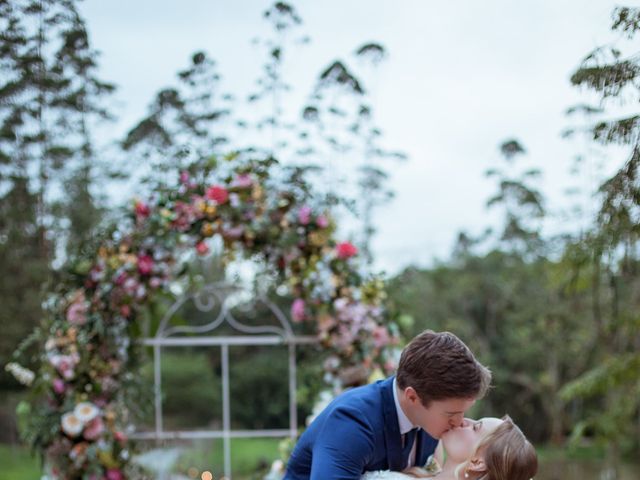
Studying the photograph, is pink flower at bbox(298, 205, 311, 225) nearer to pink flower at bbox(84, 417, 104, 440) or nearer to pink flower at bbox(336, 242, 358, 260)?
pink flower at bbox(336, 242, 358, 260)

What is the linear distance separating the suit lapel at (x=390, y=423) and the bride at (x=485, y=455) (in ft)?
0.20

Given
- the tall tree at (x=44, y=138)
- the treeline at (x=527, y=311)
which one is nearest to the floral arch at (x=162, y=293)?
the tall tree at (x=44, y=138)

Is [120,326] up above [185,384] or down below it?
above

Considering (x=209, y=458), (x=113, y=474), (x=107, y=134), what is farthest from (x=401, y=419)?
(x=209, y=458)

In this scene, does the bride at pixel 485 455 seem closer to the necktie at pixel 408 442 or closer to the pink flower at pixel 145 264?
the necktie at pixel 408 442

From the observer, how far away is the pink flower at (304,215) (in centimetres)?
538

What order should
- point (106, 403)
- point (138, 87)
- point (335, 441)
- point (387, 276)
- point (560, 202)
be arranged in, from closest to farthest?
point (335, 441)
point (106, 403)
point (387, 276)
point (138, 87)
point (560, 202)

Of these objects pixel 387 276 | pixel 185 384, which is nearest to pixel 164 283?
pixel 387 276

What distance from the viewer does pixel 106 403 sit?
510 centimetres

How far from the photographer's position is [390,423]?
2.24m

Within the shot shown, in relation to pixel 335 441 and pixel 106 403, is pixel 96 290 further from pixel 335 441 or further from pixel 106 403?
pixel 335 441

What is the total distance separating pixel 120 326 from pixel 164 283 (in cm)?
39

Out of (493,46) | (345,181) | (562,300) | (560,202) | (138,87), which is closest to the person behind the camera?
(493,46)

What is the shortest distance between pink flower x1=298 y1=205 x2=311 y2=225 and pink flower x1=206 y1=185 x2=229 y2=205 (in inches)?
19.8
